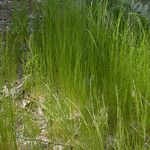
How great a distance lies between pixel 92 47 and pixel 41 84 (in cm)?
30

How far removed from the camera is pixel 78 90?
180 centimetres

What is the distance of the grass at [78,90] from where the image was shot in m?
1.58

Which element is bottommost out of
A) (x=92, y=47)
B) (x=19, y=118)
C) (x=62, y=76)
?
(x=19, y=118)

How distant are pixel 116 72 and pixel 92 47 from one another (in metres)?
0.19

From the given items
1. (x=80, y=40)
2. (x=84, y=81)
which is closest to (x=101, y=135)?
(x=84, y=81)

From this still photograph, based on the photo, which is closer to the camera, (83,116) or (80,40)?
(83,116)

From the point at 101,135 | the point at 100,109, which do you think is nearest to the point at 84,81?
the point at 100,109

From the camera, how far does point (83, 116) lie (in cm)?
166

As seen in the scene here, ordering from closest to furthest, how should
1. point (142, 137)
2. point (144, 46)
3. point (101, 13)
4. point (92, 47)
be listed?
point (142, 137), point (144, 46), point (92, 47), point (101, 13)

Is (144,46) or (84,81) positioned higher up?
(144,46)

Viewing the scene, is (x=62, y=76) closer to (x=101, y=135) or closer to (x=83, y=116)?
(x=83, y=116)

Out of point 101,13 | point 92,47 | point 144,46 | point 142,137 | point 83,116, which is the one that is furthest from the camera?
point 101,13

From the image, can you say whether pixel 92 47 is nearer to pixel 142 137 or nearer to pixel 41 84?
pixel 41 84

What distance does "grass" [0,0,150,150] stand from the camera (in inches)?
62.4
